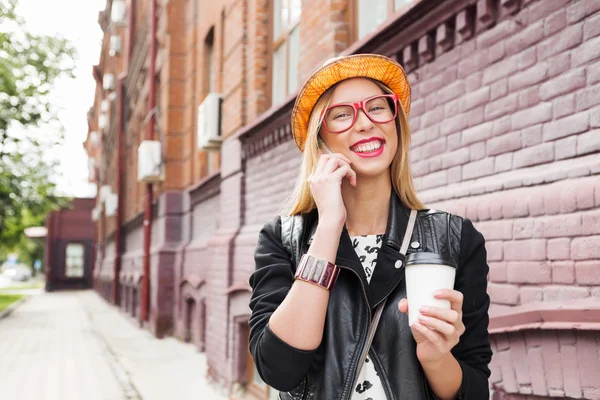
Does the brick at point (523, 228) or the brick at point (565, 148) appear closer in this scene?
the brick at point (565, 148)

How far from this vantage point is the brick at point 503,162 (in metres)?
3.15

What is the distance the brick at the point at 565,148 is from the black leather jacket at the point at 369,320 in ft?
3.65

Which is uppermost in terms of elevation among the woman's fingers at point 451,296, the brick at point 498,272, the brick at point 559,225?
the brick at point 559,225

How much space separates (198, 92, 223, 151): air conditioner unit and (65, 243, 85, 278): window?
123 feet

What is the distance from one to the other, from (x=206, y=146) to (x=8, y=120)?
14.6 meters

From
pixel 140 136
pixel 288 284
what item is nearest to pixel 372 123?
pixel 288 284

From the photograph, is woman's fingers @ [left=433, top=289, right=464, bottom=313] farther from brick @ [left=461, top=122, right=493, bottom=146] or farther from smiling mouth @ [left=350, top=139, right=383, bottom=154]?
brick @ [left=461, top=122, right=493, bottom=146]

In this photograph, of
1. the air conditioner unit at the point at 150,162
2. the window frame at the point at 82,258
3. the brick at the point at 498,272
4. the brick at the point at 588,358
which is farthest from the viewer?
the window frame at the point at 82,258

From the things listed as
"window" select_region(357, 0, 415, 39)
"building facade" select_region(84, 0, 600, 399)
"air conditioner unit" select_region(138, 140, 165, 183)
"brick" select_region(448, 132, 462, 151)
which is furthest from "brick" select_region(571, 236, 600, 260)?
"air conditioner unit" select_region(138, 140, 165, 183)

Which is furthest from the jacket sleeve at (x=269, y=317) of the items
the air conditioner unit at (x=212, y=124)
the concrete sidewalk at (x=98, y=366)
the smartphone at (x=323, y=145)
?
the air conditioner unit at (x=212, y=124)

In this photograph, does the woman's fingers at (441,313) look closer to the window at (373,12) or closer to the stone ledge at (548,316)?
the stone ledge at (548,316)

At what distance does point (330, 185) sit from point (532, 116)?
5.10ft

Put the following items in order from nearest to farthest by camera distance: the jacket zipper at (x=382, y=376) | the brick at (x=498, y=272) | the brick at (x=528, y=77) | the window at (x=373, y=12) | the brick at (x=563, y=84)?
the jacket zipper at (x=382, y=376), the brick at (x=563, y=84), the brick at (x=528, y=77), the brick at (x=498, y=272), the window at (x=373, y=12)

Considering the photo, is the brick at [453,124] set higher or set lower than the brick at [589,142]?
higher
